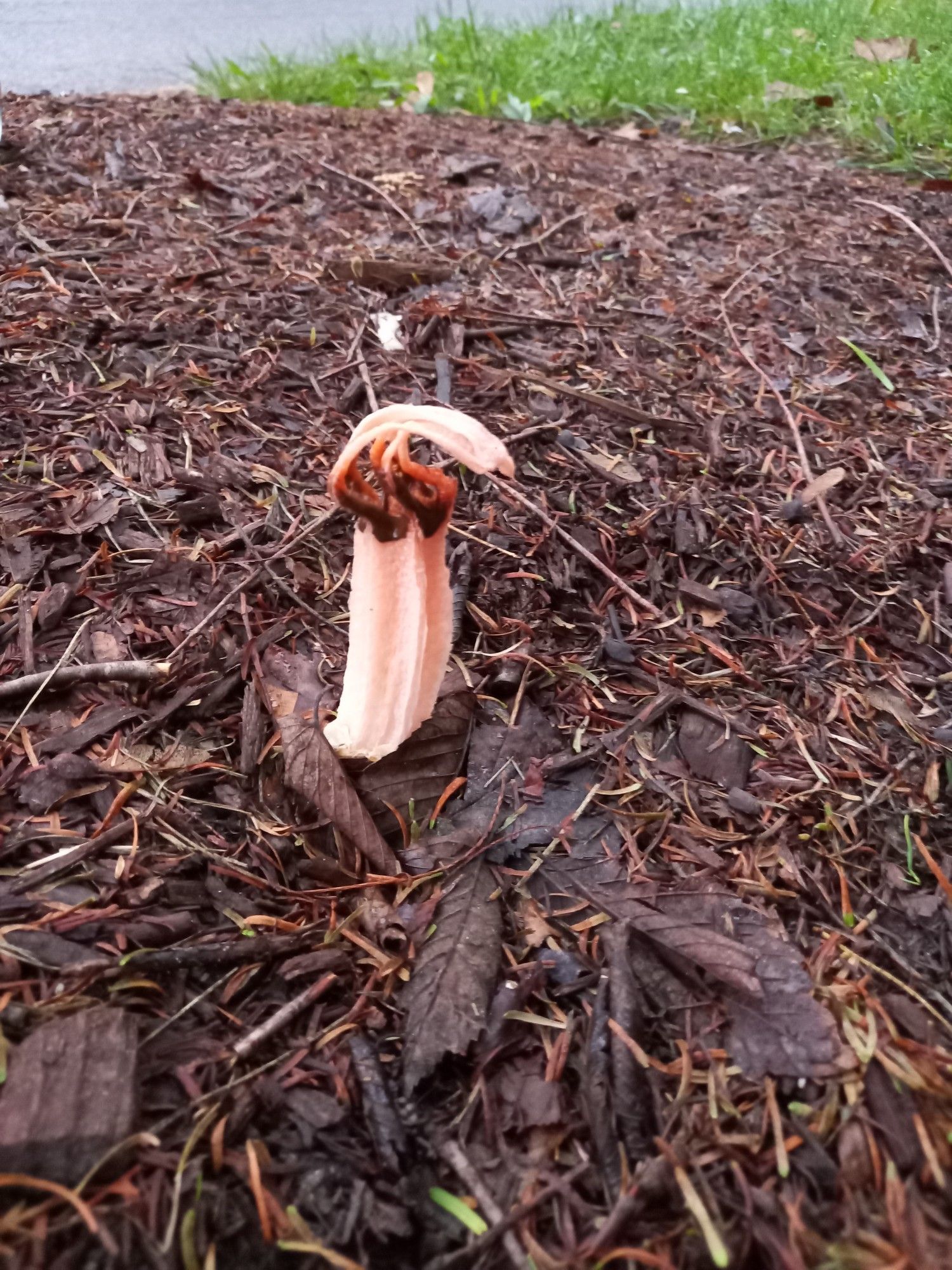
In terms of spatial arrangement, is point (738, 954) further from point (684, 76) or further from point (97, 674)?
point (684, 76)

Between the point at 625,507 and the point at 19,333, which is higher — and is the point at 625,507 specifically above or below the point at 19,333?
below

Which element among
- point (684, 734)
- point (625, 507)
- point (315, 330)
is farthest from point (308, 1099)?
point (315, 330)

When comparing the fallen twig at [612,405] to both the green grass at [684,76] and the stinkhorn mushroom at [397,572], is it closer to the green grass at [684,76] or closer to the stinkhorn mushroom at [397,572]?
the stinkhorn mushroom at [397,572]

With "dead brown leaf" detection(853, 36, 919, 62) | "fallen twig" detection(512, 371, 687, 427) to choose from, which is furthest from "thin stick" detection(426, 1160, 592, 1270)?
"dead brown leaf" detection(853, 36, 919, 62)

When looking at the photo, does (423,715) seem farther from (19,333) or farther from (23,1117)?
(19,333)

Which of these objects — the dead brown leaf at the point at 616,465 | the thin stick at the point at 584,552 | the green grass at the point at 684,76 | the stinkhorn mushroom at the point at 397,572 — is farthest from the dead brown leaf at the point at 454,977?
the green grass at the point at 684,76

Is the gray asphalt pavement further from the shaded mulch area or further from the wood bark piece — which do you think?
the wood bark piece

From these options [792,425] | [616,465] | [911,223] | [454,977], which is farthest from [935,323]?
[454,977]
